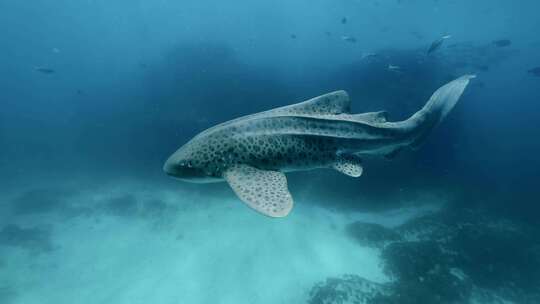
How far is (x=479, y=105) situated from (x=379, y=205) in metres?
31.3

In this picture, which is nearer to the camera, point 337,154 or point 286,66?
point 337,154

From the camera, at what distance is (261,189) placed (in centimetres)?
435

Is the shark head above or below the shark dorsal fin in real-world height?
below

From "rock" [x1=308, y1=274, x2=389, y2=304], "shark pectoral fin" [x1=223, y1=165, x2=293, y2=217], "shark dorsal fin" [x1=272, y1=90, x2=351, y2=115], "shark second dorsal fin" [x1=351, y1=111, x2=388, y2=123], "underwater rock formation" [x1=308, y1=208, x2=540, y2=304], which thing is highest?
"shark dorsal fin" [x1=272, y1=90, x2=351, y2=115]

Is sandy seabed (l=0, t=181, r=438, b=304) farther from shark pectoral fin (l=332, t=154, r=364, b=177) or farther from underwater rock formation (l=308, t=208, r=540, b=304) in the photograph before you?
shark pectoral fin (l=332, t=154, r=364, b=177)

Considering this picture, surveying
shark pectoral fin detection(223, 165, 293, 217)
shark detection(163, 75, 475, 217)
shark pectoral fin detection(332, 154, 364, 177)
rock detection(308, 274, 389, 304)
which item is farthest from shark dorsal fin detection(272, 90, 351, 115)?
rock detection(308, 274, 389, 304)

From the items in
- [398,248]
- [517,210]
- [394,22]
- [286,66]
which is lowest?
[517,210]

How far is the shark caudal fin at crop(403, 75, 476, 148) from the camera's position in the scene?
22.1 ft

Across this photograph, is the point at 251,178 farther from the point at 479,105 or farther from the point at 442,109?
the point at 479,105

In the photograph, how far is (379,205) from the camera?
20.9 m

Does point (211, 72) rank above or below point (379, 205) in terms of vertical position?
above

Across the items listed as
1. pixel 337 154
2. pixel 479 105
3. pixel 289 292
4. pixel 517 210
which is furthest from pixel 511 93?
pixel 337 154

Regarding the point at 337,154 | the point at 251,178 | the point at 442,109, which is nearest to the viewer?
the point at 251,178

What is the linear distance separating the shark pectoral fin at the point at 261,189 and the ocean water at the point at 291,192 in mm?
11359
